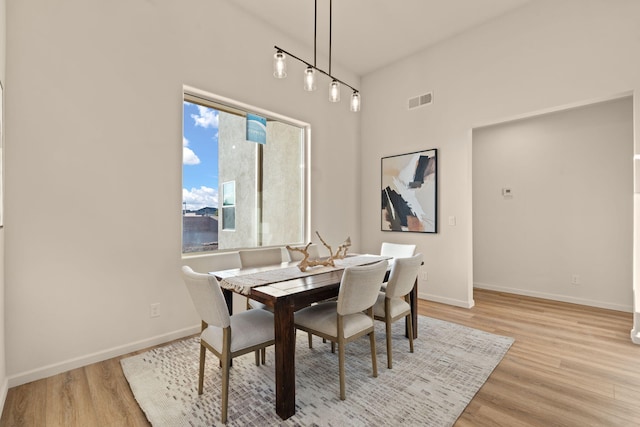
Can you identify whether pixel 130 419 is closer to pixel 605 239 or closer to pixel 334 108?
pixel 334 108

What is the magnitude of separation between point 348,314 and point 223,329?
82cm

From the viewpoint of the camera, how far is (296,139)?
4289 mm

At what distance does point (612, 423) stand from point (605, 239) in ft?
9.68

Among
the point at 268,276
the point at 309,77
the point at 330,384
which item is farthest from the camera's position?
the point at 309,77

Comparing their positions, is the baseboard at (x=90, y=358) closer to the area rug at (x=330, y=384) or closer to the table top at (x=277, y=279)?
the area rug at (x=330, y=384)

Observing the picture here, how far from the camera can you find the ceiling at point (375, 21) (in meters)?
3.43

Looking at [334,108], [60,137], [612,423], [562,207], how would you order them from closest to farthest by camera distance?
[612,423], [60,137], [562,207], [334,108]

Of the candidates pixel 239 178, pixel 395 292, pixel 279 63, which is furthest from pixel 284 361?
pixel 239 178

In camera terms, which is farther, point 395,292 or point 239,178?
point 239,178

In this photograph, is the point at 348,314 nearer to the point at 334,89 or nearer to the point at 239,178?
the point at 334,89

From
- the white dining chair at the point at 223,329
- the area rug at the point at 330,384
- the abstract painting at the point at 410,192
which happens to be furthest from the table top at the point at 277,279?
the abstract painting at the point at 410,192

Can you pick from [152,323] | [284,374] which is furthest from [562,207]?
[152,323]

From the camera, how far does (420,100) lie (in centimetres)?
437

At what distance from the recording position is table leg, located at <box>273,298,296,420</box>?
5.91 feet
